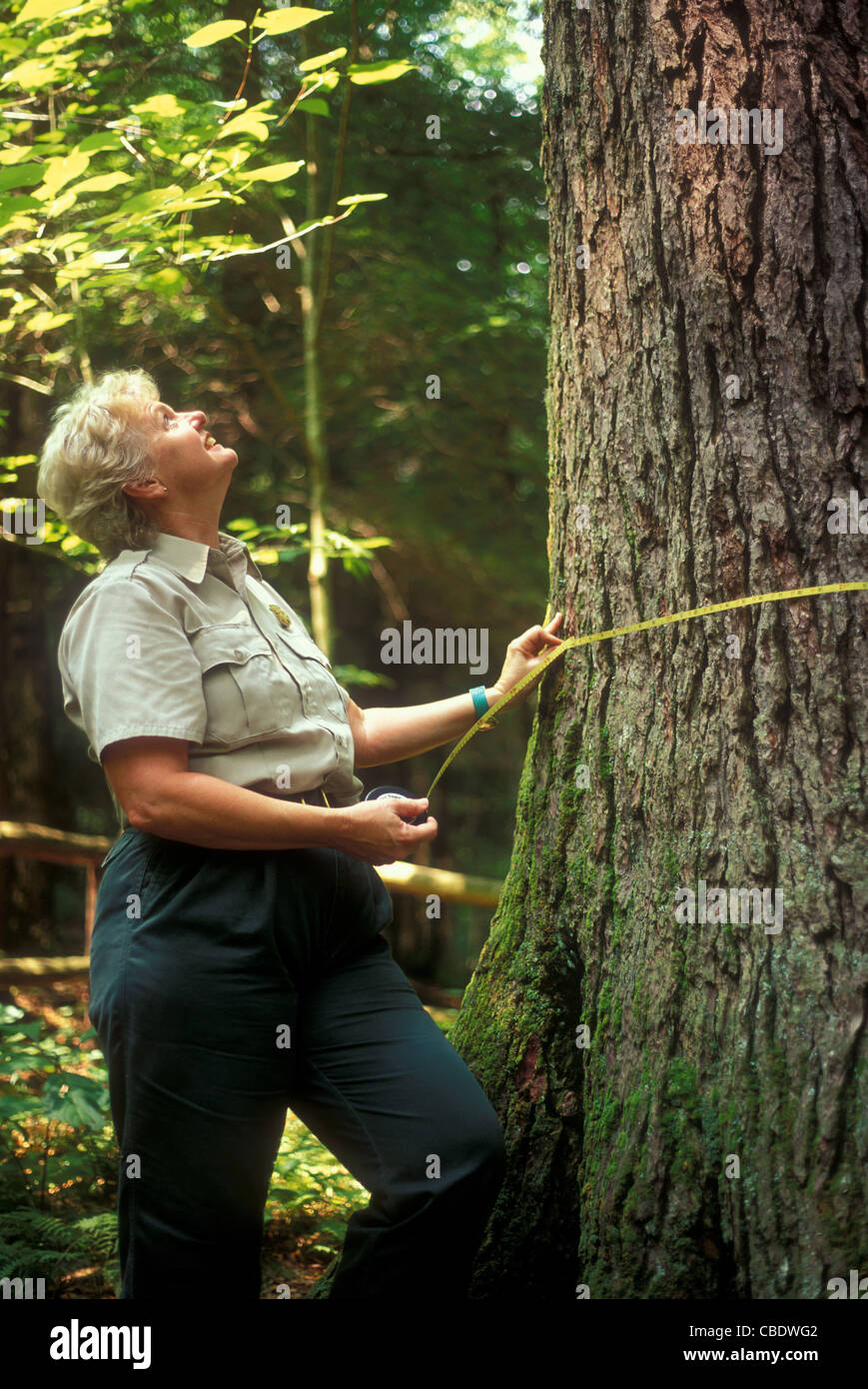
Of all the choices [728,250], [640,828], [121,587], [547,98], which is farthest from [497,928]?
[547,98]

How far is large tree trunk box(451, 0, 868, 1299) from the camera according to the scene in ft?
7.17

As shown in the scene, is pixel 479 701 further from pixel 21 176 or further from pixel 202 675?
pixel 21 176

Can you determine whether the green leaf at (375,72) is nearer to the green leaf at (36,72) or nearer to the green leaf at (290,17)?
the green leaf at (290,17)

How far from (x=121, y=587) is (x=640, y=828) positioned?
128 centimetres

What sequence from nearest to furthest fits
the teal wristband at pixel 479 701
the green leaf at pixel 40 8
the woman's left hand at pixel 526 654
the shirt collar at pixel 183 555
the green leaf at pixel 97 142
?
the shirt collar at pixel 183 555, the woman's left hand at pixel 526 654, the teal wristband at pixel 479 701, the green leaf at pixel 40 8, the green leaf at pixel 97 142

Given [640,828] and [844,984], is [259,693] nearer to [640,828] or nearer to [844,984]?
[640,828]

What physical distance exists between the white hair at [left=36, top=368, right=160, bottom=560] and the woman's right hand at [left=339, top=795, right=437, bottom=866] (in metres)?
0.78

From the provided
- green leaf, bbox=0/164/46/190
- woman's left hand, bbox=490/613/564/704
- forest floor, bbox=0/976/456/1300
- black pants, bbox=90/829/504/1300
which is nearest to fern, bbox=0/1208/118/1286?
forest floor, bbox=0/976/456/1300

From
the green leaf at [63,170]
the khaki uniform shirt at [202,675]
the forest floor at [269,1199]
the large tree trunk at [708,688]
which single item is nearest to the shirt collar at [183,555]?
the khaki uniform shirt at [202,675]

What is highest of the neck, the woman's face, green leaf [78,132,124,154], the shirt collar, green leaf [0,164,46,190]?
green leaf [78,132,124,154]

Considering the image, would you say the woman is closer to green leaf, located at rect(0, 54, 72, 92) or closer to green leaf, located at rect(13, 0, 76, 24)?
green leaf, located at rect(13, 0, 76, 24)

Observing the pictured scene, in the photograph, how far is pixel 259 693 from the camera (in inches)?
88.6

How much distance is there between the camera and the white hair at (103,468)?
2361 mm

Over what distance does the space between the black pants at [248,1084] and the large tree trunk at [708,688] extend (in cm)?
41
